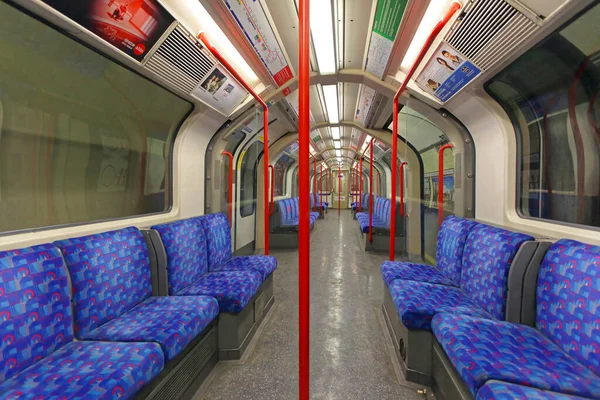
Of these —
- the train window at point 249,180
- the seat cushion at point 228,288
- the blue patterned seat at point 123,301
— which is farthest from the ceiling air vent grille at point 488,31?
the train window at point 249,180

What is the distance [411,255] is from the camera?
4973 millimetres

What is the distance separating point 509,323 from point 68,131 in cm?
348

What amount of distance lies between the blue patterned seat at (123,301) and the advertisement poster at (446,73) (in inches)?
117

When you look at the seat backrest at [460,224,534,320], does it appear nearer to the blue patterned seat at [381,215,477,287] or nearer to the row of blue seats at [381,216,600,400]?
the row of blue seats at [381,216,600,400]

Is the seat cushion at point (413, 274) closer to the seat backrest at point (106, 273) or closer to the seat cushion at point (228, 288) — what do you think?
the seat cushion at point (228, 288)

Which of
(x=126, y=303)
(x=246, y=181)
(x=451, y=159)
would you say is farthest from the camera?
(x=246, y=181)

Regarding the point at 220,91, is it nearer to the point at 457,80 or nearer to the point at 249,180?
the point at 457,80

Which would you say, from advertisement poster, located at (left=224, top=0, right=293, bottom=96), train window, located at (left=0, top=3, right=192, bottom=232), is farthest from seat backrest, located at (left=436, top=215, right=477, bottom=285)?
train window, located at (left=0, top=3, right=192, bottom=232)

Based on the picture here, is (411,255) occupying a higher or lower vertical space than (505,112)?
lower

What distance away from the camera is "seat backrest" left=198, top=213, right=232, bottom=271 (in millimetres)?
3092

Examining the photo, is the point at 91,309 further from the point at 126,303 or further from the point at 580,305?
the point at 580,305

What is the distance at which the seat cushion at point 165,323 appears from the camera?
1618mm

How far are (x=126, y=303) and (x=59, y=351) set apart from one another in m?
0.54

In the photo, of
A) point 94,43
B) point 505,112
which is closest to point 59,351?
point 94,43
